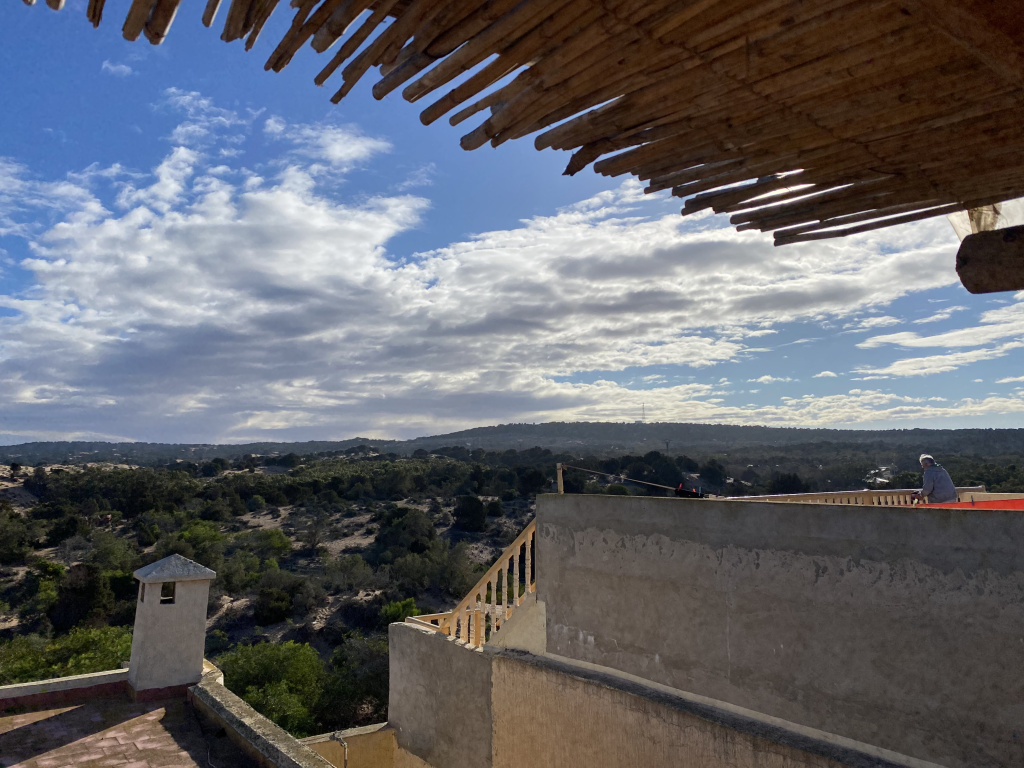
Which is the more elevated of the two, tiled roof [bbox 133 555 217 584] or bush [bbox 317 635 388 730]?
tiled roof [bbox 133 555 217 584]

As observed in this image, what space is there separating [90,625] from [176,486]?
18387 millimetres

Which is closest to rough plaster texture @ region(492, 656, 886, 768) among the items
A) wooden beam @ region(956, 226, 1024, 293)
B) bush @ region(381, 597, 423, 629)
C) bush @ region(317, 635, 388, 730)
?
wooden beam @ region(956, 226, 1024, 293)

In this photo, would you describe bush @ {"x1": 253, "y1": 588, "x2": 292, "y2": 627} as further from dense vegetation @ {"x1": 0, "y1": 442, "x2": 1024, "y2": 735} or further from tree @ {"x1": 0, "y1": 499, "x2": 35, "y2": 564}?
tree @ {"x1": 0, "y1": 499, "x2": 35, "y2": 564}

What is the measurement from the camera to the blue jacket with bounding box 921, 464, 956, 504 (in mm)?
7504

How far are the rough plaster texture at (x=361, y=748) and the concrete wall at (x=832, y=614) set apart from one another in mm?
3816

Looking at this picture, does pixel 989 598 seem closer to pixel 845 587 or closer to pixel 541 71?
pixel 845 587

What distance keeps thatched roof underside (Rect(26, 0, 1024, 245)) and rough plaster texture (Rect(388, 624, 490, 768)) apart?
617cm

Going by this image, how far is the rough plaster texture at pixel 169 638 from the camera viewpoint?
287 inches

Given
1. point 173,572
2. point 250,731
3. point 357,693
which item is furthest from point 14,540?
point 250,731

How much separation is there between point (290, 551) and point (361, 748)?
864 inches

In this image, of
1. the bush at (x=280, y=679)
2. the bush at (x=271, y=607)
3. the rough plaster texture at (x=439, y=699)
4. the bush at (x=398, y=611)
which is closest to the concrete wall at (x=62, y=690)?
the rough plaster texture at (x=439, y=699)

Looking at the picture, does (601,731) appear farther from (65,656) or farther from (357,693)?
(65,656)

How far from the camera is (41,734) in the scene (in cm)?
631

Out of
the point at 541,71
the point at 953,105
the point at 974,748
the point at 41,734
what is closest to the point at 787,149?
the point at 953,105
